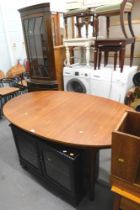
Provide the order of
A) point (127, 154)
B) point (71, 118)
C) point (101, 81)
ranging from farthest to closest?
point (101, 81), point (71, 118), point (127, 154)

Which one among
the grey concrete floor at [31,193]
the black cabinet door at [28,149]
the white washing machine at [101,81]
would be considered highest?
the white washing machine at [101,81]

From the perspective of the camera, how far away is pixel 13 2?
3996 mm

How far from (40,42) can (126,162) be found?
9.36ft

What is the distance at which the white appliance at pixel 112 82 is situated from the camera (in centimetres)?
279

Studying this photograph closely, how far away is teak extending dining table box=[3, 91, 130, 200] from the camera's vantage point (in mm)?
1293

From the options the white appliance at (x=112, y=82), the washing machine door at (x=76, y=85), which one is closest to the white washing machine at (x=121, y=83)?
the white appliance at (x=112, y=82)

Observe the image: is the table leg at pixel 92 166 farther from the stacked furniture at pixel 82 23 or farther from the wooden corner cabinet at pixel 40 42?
the stacked furniture at pixel 82 23

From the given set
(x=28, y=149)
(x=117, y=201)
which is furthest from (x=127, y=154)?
(x=28, y=149)

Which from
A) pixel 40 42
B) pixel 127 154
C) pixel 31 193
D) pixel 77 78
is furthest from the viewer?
pixel 77 78

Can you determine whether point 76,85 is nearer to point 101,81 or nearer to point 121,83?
point 101,81

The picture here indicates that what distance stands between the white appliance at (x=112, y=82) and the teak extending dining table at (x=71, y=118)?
103 cm

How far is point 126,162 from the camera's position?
898 millimetres

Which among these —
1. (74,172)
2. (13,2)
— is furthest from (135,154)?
(13,2)

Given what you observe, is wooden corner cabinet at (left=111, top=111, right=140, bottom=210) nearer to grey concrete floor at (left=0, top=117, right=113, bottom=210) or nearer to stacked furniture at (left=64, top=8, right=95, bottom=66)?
grey concrete floor at (left=0, top=117, right=113, bottom=210)
